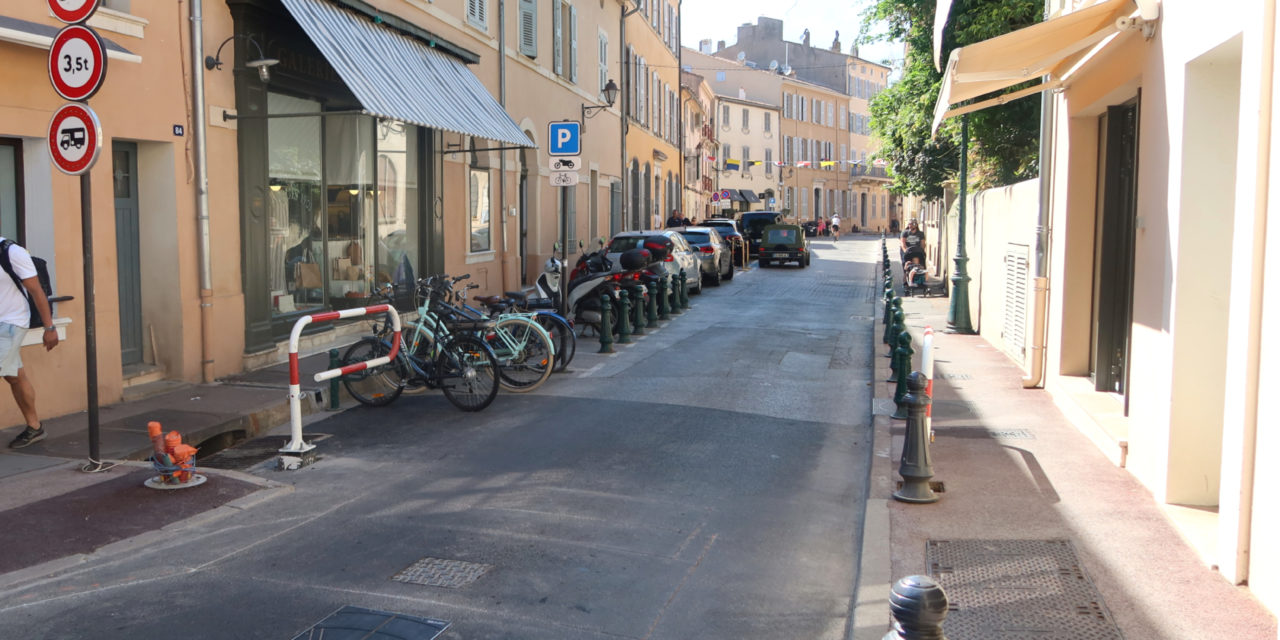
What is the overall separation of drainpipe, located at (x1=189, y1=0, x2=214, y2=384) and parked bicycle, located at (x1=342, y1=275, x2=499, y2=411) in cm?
154

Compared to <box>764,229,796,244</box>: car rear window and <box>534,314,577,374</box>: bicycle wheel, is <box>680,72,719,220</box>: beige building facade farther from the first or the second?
<box>534,314,577,374</box>: bicycle wheel

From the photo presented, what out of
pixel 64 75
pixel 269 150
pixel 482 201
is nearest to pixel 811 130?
pixel 482 201

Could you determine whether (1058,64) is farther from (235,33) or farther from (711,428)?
(235,33)

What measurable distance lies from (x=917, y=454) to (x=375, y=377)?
17.1 ft

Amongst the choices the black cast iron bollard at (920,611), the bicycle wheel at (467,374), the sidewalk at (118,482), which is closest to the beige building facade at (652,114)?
the bicycle wheel at (467,374)

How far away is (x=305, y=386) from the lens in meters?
9.68

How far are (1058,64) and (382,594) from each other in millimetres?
7137

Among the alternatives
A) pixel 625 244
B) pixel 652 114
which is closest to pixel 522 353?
pixel 625 244

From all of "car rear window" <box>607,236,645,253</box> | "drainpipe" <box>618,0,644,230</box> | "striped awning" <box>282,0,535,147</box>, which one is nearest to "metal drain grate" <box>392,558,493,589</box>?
"striped awning" <box>282,0,535,147</box>

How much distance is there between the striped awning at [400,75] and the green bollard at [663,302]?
128 inches

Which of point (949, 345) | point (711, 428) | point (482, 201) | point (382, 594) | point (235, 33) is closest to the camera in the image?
point (382, 594)

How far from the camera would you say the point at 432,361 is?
934cm

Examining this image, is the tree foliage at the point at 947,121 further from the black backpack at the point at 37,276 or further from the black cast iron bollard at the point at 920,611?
the black cast iron bollard at the point at 920,611

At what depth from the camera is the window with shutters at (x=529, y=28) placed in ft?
64.5
